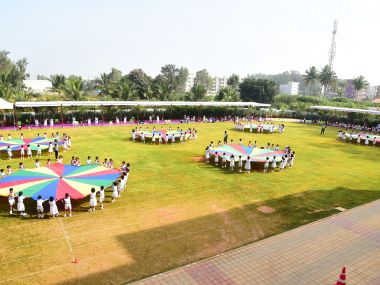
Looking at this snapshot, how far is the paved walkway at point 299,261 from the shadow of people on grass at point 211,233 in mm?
632

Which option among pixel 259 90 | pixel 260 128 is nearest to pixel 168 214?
pixel 260 128

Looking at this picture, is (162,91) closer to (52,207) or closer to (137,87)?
(137,87)

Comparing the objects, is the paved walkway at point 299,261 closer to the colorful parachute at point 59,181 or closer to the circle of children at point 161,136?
the colorful parachute at point 59,181

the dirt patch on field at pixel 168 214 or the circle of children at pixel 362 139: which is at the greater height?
the circle of children at pixel 362 139

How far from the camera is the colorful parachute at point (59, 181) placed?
12383mm

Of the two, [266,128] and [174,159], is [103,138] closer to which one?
[174,159]

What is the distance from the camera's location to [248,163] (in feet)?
60.2

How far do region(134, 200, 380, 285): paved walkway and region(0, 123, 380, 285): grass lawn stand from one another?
697 millimetres

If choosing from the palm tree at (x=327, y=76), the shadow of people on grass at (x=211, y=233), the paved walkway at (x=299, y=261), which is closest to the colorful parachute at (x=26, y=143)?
the shadow of people on grass at (x=211, y=233)

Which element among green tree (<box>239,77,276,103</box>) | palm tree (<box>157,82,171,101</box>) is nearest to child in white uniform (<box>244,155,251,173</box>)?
palm tree (<box>157,82,171,101</box>)

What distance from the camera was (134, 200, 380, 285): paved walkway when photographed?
25.8 ft

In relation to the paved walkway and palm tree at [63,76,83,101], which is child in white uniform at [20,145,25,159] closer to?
the paved walkway

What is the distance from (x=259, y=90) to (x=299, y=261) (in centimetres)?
6234

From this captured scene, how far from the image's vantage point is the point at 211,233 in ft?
35.1
